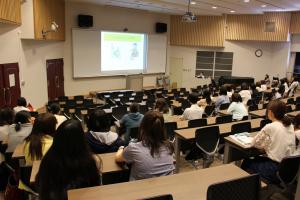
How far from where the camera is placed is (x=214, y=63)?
14961 millimetres

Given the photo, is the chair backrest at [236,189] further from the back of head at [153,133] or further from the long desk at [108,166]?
the long desk at [108,166]

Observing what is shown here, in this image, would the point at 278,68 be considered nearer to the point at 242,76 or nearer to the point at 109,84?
the point at 242,76

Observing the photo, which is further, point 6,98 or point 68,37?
point 68,37

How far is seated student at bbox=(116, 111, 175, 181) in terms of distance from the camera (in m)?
2.36

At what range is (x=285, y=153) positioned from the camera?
3092 millimetres

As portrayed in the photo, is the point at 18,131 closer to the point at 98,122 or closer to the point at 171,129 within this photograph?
the point at 98,122

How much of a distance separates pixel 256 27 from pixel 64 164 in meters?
13.9

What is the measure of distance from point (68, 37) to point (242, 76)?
9.18 m

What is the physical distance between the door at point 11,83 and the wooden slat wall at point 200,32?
9.70 meters

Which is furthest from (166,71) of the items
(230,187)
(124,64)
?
(230,187)

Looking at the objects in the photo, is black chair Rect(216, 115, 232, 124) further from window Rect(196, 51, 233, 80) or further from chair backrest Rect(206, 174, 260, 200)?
window Rect(196, 51, 233, 80)

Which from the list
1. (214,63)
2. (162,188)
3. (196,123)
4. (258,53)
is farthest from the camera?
(214,63)

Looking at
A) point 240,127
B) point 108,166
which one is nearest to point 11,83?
point 108,166

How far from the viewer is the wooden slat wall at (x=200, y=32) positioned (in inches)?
569
